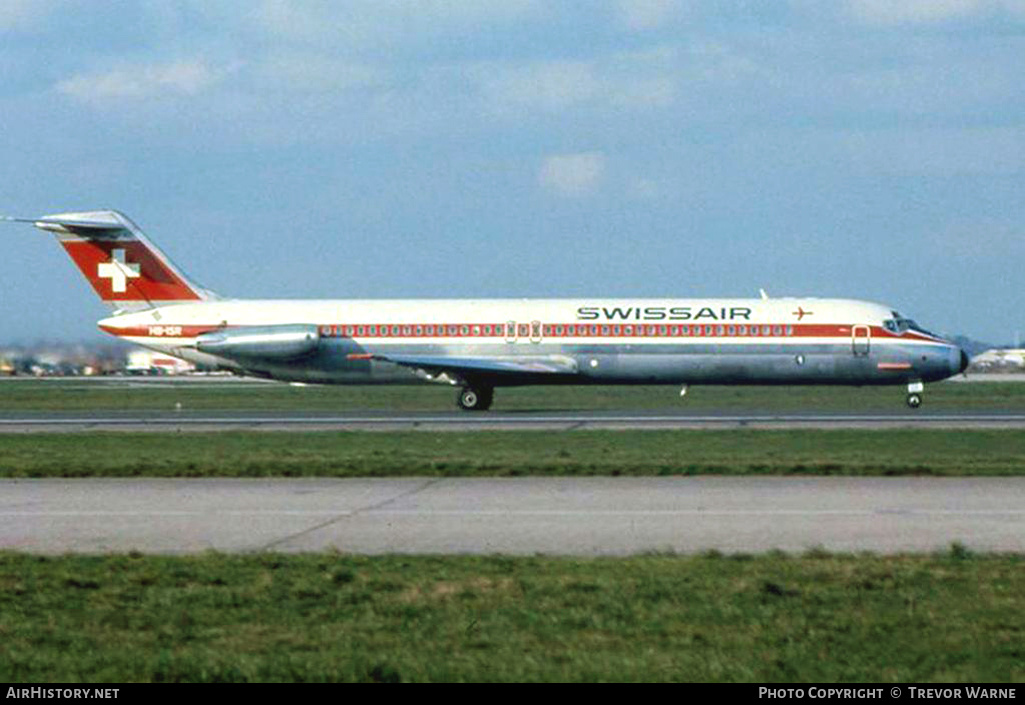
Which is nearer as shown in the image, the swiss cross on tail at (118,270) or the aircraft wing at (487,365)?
the aircraft wing at (487,365)

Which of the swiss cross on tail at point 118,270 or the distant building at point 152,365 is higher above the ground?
the swiss cross on tail at point 118,270

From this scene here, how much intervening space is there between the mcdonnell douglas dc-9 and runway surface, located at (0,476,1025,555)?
86.5 ft

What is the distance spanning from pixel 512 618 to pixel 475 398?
3874cm

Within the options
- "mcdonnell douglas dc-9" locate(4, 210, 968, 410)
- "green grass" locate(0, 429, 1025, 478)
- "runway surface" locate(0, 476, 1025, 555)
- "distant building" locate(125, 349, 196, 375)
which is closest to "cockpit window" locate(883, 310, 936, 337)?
"mcdonnell douglas dc-9" locate(4, 210, 968, 410)

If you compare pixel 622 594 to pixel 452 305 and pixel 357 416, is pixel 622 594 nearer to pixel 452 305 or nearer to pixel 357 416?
pixel 357 416

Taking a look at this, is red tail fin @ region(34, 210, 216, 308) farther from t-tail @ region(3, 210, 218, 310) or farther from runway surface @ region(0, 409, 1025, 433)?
runway surface @ region(0, 409, 1025, 433)

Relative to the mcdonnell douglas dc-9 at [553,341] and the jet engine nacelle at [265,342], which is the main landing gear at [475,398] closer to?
the mcdonnell douglas dc-9 at [553,341]

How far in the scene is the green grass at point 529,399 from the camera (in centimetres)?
5256

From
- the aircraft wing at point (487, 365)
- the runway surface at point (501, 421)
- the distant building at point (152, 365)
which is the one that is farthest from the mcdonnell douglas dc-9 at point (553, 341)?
the distant building at point (152, 365)

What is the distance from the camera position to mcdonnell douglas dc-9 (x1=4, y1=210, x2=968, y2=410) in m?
48.7

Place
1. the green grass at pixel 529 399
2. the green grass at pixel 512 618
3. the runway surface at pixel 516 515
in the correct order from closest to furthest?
the green grass at pixel 512 618
the runway surface at pixel 516 515
the green grass at pixel 529 399

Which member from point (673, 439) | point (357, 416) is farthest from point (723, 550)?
point (357, 416)

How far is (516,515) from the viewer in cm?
1778

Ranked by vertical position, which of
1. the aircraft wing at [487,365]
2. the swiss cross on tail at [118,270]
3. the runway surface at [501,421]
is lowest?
the runway surface at [501,421]
